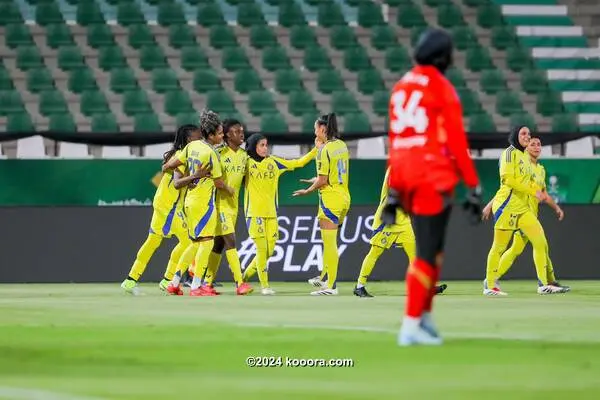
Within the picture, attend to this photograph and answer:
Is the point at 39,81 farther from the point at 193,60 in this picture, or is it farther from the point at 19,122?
the point at 193,60

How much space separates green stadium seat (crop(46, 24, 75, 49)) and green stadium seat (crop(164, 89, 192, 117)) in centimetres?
305

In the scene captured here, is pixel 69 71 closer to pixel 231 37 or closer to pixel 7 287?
pixel 231 37

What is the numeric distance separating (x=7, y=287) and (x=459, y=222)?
7190 mm

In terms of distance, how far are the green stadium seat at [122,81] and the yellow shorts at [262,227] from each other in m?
10.8

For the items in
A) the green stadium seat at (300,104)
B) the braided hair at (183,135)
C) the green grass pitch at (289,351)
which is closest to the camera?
the green grass pitch at (289,351)

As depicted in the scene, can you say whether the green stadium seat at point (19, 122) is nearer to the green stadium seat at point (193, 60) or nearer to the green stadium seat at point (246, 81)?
the green stadium seat at point (193, 60)

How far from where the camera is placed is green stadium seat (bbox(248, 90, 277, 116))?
2577 cm

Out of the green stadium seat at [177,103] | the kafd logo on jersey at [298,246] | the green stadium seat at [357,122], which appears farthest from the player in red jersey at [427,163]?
the green stadium seat at [177,103]

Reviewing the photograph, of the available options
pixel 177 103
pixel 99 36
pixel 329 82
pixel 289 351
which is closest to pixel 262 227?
pixel 289 351

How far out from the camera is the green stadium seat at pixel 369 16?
95.1 feet

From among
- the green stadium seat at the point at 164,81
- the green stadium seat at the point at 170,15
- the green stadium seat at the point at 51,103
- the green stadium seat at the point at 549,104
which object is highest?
the green stadium seat at the point at 170,15

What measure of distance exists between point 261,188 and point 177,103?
32.4 ft

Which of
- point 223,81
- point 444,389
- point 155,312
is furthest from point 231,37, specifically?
point 444,389

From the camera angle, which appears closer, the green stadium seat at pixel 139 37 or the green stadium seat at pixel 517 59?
the green stadium seat at pixel 139 37
